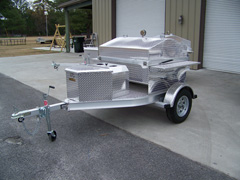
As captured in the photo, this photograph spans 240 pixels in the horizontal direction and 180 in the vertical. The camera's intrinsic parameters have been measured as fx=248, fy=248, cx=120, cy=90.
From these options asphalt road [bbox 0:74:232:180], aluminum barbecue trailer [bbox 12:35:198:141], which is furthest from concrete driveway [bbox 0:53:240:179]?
aluminum barbecue trailer [bbox 12:35:198:141]

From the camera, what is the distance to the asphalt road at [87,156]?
124 inches

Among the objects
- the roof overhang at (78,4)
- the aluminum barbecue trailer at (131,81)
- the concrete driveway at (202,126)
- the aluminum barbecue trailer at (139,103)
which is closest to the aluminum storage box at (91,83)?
the aluminum barbecue trailer at (131,81)

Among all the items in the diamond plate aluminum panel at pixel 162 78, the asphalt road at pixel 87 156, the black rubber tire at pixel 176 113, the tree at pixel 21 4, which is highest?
the tree at pixel 21 4

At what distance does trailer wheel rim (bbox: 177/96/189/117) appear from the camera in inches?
187

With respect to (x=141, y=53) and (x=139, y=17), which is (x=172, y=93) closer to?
Result: (x=141, y=53)

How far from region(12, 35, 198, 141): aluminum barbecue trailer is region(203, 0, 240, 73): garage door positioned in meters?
5.31

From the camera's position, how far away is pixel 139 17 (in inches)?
516

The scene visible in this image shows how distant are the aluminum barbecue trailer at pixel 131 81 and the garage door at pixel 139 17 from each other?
6927 millimetres

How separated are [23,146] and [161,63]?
2.84 metres

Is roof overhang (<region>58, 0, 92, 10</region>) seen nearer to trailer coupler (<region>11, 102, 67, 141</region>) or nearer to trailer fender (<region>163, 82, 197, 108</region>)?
trailer fender (<region>163, 82, 197, 108</region>)

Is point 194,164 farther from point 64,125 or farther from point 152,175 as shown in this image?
point 64,125

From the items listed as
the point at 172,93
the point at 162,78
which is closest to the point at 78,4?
the point at 162,78

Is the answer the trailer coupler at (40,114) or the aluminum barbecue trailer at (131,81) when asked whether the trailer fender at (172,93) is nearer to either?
the aluminum barbecue trailer at (131,81)

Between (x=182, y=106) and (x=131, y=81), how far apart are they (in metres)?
1.12
